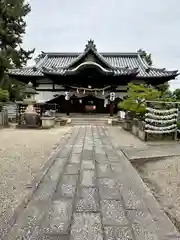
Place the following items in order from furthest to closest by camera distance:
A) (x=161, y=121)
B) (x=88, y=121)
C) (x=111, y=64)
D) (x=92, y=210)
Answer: (x=111, y=64), (x=88, y=121), (x=161, y=121), (x=92, y=210)

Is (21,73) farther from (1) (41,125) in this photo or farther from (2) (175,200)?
(2) (175,200)

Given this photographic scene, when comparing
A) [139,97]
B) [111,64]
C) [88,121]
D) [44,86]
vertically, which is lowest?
[88,121]

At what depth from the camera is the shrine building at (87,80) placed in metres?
16.6

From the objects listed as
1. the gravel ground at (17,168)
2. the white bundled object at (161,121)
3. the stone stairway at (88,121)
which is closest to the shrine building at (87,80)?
the stone stairway at (88,121)

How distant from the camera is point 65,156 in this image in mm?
5559

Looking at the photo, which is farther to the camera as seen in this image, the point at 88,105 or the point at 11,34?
the point at 11,34

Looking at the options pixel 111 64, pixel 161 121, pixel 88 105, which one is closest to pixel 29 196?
pixel 161 121

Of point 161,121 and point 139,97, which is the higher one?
point 139,97

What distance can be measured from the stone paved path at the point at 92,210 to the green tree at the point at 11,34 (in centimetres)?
1743

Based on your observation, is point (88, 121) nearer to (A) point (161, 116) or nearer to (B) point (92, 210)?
(A) point (161, 116)

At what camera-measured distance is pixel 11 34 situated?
21469mm

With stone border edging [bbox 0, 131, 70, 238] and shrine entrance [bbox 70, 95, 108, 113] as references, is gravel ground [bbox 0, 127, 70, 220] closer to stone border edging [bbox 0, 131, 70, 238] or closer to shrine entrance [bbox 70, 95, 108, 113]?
stone border edging [bbox 0, 131, 70, 238]

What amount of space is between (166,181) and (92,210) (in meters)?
1.87

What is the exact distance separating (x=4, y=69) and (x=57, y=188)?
18.6 m
